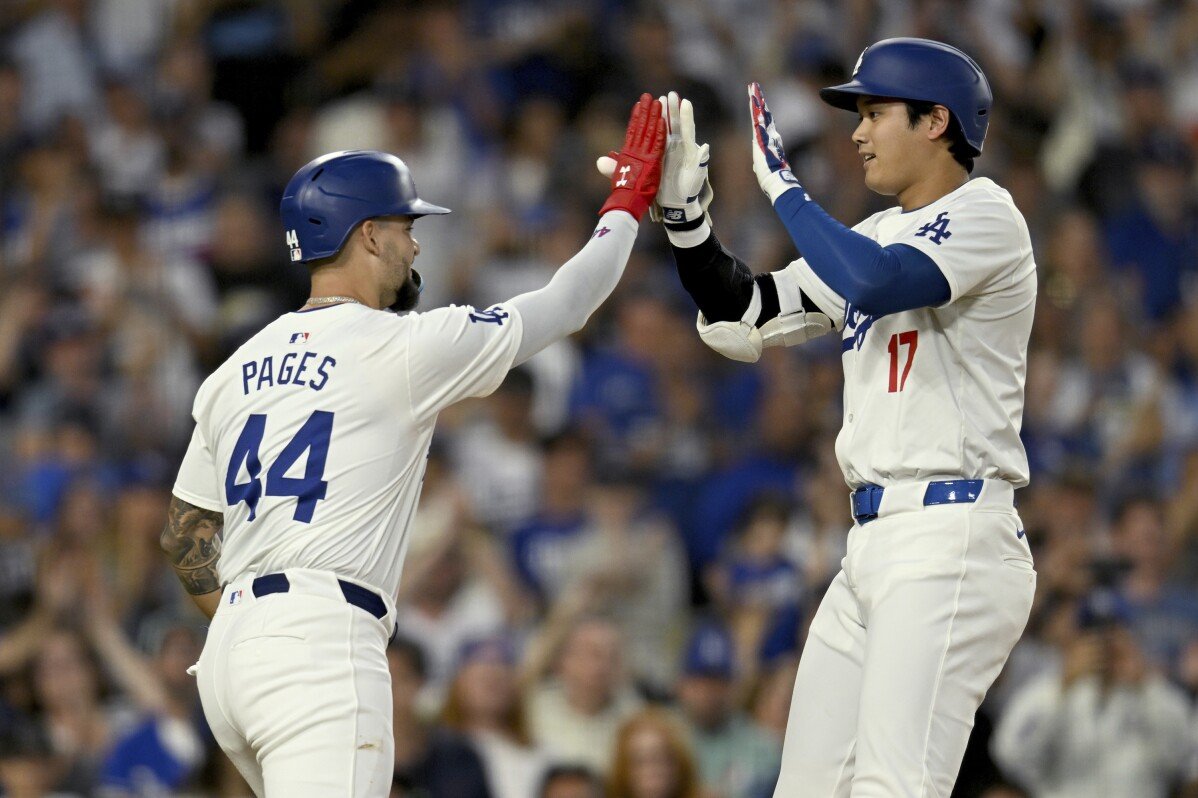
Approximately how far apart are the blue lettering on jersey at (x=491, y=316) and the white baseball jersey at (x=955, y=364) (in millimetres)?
829

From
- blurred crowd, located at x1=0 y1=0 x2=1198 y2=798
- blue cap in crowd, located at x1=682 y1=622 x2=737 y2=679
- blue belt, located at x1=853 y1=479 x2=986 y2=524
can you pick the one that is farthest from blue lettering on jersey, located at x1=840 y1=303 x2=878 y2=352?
blue cap in crowd, located at x1=682 y1=622 x2=737 y2=679

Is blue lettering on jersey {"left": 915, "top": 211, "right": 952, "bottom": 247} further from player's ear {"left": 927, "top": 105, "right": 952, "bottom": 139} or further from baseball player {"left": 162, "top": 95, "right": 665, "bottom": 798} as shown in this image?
baseball player {"left": 162, "top": 95, "right": 665, "bottom": 798}

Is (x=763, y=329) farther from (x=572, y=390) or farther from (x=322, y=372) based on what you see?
(x=572, y=390)

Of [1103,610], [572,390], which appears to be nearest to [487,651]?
[572,390]

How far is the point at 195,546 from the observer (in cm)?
419

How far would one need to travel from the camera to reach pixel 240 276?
322 inches

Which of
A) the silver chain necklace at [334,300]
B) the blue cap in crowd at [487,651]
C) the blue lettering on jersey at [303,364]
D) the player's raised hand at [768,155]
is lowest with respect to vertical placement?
the blue cap in crowd at [487,651]

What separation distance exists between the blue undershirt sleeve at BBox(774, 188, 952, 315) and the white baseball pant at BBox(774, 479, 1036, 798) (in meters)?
0.41

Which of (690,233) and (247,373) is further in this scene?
(690,233)

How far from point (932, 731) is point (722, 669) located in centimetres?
311

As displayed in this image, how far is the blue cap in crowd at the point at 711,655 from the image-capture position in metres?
6.65

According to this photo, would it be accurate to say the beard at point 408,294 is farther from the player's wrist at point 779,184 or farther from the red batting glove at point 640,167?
the player's wrist at point 779,184

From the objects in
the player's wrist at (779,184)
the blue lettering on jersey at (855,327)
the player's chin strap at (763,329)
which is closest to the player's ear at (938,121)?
the player's wrist at (779,184)

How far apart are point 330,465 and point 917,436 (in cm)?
128
